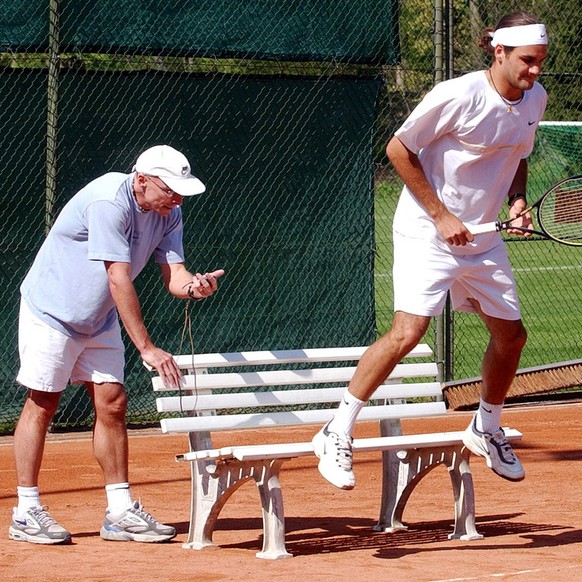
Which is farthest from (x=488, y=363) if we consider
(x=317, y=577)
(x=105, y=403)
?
(x=105, y=403)

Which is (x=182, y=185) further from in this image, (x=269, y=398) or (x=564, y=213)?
(x=564, y=213)

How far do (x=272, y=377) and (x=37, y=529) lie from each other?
1192 millimetres

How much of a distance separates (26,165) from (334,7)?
8.16ft

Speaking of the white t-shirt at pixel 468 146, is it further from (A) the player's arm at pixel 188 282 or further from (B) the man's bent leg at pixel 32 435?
(B) the man's bent leg at pixel 32 435

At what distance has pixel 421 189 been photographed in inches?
197

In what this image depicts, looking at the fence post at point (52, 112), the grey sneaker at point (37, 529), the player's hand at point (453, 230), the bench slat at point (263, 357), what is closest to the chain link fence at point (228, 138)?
the fence post at point (52, 112)

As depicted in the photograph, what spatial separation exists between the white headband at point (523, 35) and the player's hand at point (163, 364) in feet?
5.97

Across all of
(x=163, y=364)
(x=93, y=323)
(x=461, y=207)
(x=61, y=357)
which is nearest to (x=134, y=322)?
(x=163, y=364)

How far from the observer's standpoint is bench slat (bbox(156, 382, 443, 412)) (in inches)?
208

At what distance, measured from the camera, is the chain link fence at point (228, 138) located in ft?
27.0

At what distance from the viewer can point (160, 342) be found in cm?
866

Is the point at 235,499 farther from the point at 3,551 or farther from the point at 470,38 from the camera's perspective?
the point at 470,38

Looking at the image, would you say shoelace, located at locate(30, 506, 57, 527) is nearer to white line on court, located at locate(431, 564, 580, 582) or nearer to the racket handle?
white line on court, located at locate(431, 564, 580, 582)

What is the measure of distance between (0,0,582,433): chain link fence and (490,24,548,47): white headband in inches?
156
